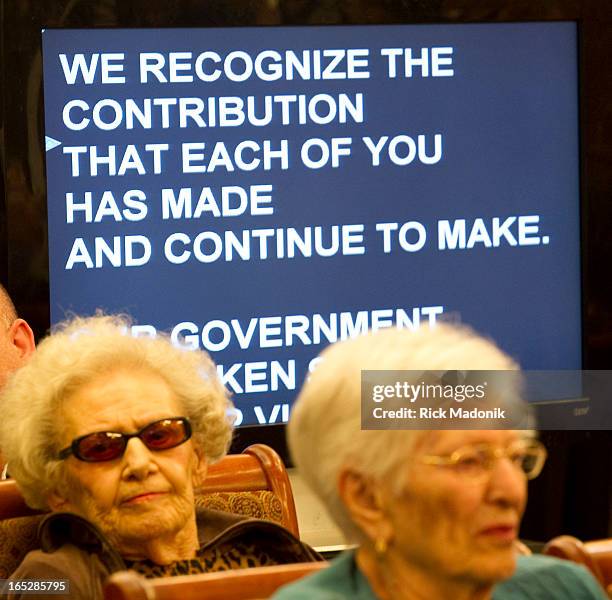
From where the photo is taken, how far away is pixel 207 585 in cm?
180

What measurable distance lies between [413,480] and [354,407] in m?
0.10

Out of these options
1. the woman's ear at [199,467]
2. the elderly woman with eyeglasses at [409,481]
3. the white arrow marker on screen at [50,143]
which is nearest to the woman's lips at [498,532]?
the elderly woman with eyeglasses at [409,481]

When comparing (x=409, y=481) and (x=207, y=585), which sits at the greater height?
(x=409, y=481)

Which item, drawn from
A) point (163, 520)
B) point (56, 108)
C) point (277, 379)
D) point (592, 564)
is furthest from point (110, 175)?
point (592, 564)

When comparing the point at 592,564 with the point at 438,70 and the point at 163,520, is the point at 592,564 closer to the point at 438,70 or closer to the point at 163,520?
the point at 163,520

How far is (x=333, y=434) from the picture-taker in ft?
5.41

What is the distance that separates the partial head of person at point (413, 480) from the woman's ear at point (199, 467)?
2.80ft

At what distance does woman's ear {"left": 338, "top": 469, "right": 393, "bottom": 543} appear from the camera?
164cm

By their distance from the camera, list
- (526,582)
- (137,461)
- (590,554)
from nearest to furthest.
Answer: (526,582) < (590,554) < (137,461)

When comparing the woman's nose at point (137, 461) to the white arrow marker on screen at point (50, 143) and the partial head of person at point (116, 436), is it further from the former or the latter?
the white arrow marker on screen at point (50, 143)

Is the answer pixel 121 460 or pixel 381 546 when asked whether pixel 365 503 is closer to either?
pixel 381 546

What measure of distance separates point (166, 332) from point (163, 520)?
1.55 meters

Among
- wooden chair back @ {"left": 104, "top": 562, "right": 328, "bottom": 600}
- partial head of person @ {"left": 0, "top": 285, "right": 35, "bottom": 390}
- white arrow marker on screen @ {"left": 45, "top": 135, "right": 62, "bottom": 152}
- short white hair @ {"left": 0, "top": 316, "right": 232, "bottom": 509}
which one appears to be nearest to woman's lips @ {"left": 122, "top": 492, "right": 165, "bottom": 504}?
short white hair @ {"left": 0, "top": 316, "right": 232, "bottom": 509}

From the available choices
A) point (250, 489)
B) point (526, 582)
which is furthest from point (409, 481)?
point (250, 489)
